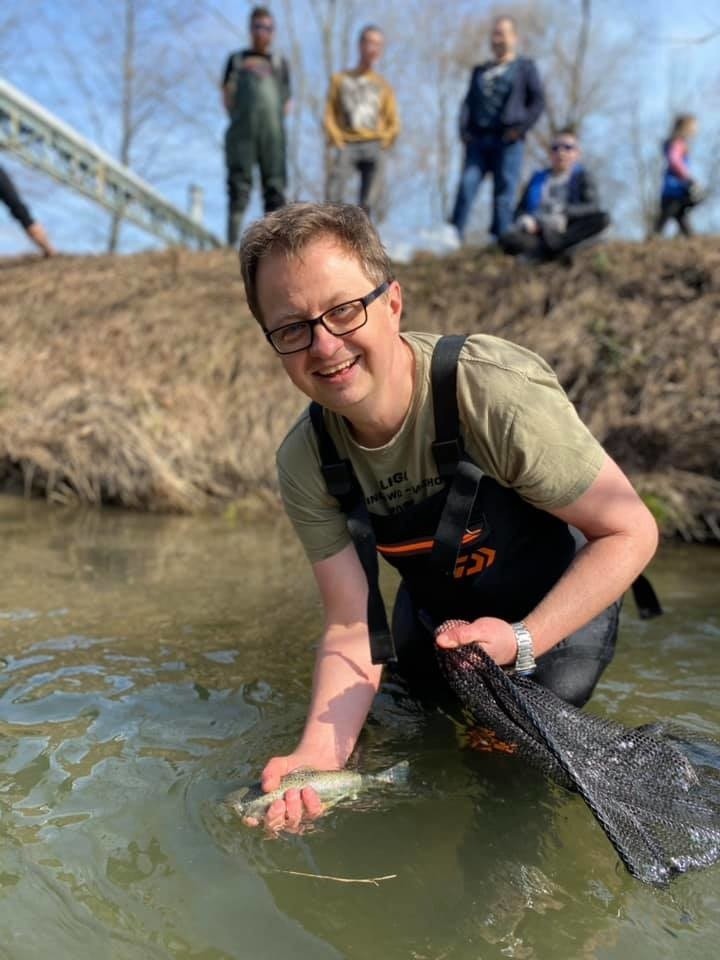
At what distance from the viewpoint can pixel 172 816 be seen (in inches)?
96.1

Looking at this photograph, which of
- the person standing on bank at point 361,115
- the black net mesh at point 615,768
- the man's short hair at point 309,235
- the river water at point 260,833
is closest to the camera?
the river water at point 260,833

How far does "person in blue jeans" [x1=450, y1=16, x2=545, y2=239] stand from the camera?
8711 millimetres

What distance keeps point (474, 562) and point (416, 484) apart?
39 centimetres

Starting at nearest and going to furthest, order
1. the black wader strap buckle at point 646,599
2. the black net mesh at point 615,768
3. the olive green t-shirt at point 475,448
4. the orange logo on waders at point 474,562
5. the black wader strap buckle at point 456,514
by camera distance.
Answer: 1. the black net mesh at point 615,768
2. the olive green t-shirt at point 475,448
3. the black wader strap buckle at point 456,514
4. the orange logo on waders at point 474,562
5. the black wader strap buckle at point 646,599

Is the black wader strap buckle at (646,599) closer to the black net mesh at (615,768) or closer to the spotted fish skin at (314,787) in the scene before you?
the black net mesh at (615,768)

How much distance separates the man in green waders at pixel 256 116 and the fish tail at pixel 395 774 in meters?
8.58

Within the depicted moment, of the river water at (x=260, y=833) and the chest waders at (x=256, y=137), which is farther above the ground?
the chest waders at (x=256, y=137)

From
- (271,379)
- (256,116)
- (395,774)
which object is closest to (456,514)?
(395,774)

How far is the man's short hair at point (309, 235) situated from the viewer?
2.27m

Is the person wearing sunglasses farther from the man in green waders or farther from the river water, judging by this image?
the river water

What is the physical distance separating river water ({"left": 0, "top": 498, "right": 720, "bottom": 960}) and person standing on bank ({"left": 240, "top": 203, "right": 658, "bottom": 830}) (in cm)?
25

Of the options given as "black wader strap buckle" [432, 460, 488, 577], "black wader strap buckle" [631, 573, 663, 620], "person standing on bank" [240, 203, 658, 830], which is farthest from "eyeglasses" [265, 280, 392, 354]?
"black wader strap buckle" [631, 573, 663, 620]

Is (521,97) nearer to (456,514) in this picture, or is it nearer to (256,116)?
(256,116)

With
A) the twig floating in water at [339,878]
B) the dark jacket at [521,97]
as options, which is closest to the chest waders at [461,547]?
the twig floating in water at [339,878]
